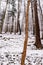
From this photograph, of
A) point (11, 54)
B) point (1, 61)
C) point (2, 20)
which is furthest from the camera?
point (2, 20)

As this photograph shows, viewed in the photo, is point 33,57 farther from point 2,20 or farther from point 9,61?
point 2,20

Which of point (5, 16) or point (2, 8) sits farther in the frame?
point (2, 8)

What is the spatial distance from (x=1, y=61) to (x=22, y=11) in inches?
542

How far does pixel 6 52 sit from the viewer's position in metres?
10.3

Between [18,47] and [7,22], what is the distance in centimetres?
940

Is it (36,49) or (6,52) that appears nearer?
(6,52)

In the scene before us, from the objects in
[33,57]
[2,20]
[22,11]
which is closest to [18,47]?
[33,57]

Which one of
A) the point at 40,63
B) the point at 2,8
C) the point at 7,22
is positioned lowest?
the point at 40,63

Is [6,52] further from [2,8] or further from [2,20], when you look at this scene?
[2,8]

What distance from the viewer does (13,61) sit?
936 cm

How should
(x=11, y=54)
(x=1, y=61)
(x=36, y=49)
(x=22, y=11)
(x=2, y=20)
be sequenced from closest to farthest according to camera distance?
(x=1, y=61), (x=11, y=54), (x=36, y=49), (x=2, y=20), (x=22, y=11)

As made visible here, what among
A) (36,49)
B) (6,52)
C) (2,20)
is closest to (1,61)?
(6,52)

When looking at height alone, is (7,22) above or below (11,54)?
above

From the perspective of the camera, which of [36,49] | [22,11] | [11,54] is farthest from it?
[22,11]
